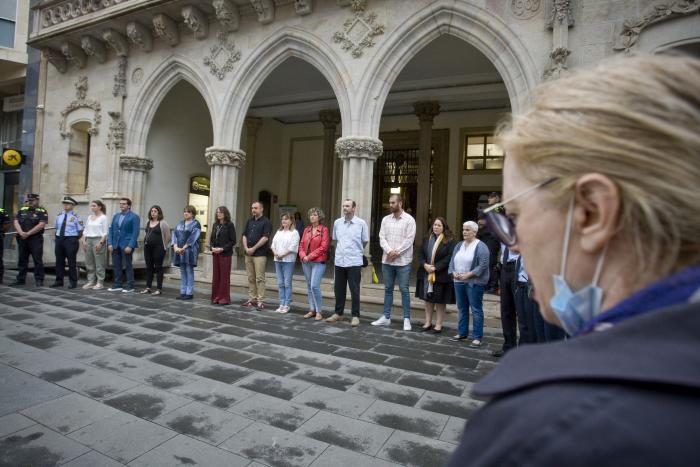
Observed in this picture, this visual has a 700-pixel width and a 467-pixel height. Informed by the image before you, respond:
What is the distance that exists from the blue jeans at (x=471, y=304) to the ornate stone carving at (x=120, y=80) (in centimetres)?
1154

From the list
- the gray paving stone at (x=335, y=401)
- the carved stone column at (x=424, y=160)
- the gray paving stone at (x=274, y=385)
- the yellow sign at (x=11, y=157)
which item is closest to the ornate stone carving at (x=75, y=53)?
the yellow sign at (x=11, y=157)

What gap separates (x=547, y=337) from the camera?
426 centimetres

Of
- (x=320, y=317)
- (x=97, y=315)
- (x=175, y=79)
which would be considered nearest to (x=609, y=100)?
(x=320, y=317)

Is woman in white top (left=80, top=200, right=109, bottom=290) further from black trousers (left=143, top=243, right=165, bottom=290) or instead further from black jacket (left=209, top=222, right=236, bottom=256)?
black jacket (left=209, top=222, right=236, bottom=256)

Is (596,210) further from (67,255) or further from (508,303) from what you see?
(67,255)

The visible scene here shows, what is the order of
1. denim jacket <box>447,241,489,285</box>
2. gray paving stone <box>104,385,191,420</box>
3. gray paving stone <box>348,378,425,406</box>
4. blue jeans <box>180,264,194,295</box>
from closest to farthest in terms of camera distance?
1. gray paving stone <box>104,385,191,420</box>
2. gray paving stone <box>348,378,425,406</box>
3. denim jacket <box>447,241,489,285</box>
4. blue jeans <box>180,264,194,295</box>

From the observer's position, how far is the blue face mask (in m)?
0.76

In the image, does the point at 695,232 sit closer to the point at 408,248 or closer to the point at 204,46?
the point at 408,248

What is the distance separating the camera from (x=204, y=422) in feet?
10.0

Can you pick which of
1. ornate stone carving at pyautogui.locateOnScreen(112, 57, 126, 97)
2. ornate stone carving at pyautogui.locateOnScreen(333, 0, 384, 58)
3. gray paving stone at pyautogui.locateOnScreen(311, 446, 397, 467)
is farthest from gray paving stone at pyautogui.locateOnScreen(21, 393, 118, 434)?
ornate stone carving at pyautogui.locateOnScreen(112, 57, 126, 97)

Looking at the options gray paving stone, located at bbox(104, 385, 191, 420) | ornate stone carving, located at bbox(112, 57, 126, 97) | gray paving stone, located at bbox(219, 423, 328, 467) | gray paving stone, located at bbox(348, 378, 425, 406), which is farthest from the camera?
ornate stone carving, located at bbox(112, 57, 126, 97)

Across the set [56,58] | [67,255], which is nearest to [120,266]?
[67,255]

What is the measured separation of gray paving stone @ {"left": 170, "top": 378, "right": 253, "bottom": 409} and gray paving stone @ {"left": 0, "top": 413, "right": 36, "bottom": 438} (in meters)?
1.01

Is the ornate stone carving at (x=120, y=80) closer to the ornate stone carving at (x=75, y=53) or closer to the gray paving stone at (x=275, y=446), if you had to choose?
the ornate stone carving at (x=75, y=53)
